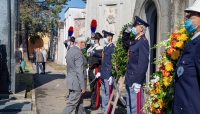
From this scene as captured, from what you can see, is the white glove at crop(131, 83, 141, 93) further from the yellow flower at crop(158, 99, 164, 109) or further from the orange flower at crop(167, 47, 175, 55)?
the orange flower at crop(167, 47, 175, 55)

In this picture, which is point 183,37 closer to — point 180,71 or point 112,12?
point 180,71

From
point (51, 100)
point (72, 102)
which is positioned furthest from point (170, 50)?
point (51, 100)

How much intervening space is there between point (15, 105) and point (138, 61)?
4.77 metres

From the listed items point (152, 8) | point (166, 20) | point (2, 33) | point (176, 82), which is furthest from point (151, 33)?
point (176, 82)

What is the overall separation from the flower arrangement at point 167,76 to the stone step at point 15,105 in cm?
514

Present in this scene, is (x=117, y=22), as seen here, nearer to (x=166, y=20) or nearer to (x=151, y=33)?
(x=151, y=33)

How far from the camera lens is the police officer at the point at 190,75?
10.5 feet

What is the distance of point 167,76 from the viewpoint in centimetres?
401

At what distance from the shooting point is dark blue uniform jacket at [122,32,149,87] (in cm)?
541

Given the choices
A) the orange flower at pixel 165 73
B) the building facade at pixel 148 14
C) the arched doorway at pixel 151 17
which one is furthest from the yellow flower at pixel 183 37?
the arched doorway at pixel 151 17

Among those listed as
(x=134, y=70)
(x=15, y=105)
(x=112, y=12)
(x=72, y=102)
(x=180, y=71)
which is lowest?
(x=15, y=105)

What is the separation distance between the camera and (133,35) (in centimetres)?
606

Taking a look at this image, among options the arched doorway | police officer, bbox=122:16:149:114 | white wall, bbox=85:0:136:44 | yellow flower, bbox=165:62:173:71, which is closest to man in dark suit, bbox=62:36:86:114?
police officer, bbox=122:16:149:114

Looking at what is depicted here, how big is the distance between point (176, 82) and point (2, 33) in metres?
7.65
